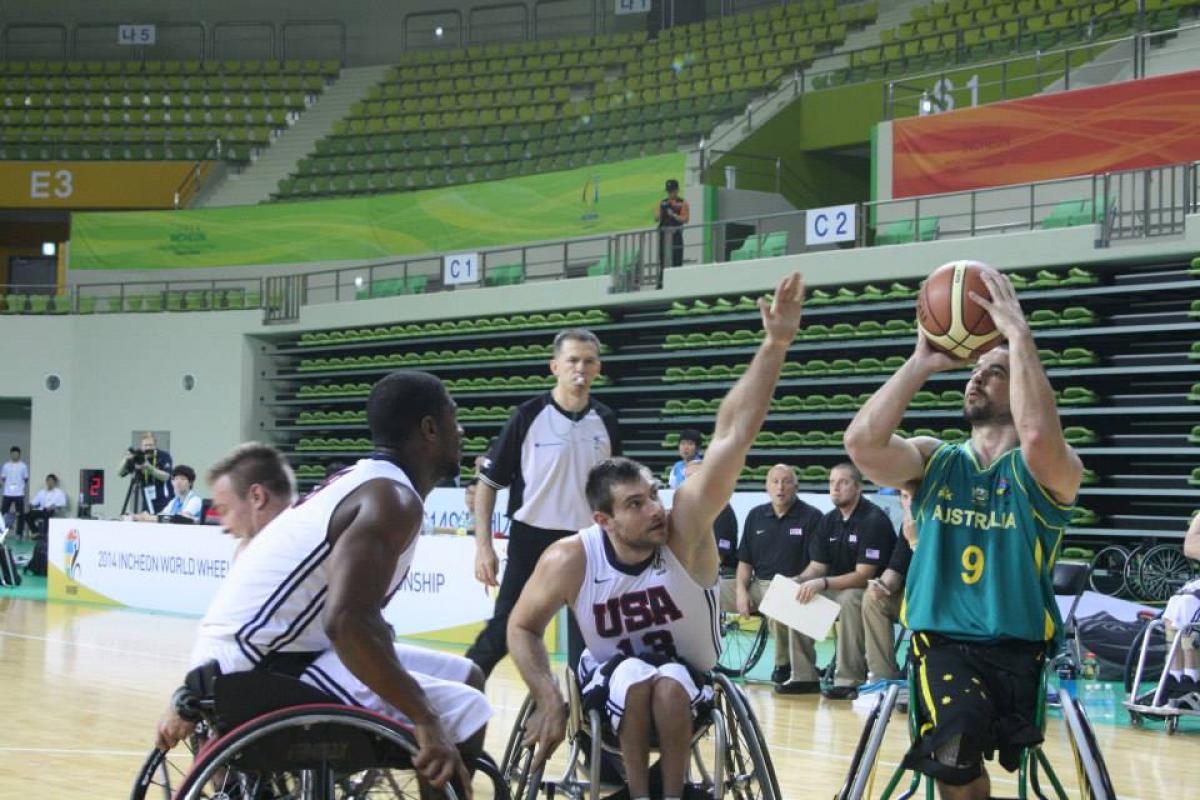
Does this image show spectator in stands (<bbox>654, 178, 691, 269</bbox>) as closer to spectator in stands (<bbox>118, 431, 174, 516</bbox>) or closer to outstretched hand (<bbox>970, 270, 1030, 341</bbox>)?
spectator in stands (<bbox>118, 431, 174, 516</bbox>)

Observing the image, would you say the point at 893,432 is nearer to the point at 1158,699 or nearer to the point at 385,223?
the point at 1158,699

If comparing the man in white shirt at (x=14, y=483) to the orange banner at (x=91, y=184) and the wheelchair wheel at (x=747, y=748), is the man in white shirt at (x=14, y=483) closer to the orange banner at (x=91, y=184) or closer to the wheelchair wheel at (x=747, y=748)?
the orange banner at (x=91, y=184)

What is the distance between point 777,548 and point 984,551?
5.29 metres

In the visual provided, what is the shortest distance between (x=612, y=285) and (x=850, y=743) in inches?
397

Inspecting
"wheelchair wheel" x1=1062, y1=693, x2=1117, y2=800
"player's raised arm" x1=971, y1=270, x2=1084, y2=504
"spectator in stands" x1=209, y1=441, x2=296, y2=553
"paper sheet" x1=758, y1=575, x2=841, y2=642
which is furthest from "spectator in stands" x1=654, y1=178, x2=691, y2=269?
"wheelchair wheel" x1=1062, y1=693, x2=1117, y2=800

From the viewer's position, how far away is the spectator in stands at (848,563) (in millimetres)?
8352

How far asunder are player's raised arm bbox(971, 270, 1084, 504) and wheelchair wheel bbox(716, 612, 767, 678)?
16.1ft

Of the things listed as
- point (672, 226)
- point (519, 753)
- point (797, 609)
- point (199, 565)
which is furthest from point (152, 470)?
point (519, 753)

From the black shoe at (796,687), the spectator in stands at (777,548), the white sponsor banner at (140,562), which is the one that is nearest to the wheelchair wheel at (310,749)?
the black shoe at (796,687)

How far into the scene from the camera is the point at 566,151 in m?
21.8

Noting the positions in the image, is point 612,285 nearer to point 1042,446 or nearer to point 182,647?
point 182,647

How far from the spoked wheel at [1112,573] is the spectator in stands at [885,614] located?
390 centimetres

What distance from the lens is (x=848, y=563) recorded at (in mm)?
8531

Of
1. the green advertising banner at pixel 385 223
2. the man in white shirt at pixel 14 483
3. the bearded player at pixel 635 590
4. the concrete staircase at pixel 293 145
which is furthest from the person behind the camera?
the concrete staircase at pixel 293 145
